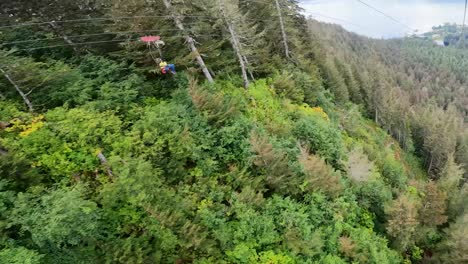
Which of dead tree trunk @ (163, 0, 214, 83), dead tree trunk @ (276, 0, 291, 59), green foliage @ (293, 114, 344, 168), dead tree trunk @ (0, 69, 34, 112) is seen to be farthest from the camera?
dead tree trunk @ (276, 0, 291, 59)

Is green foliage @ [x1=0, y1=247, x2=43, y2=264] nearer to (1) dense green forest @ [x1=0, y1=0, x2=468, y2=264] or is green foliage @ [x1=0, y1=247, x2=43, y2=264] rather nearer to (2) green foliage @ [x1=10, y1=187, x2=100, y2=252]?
(1) dense green forest @ [x1=0, y1=0, x2=468, y2=264]

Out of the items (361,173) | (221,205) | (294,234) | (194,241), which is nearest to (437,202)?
(361,173)

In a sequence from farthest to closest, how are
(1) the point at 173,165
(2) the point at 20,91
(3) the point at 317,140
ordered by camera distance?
(3) the point at 317,140
(2) the point at 20,91
(1) the point at 173,165

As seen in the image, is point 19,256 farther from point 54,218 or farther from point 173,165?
point 173,165

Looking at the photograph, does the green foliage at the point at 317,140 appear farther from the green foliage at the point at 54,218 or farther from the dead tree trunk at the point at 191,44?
the green foliage at the point at 54,218

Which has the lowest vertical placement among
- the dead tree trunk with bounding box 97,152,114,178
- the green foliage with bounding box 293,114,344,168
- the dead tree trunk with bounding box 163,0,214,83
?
the green foliage with bounding box 293,114,344,168

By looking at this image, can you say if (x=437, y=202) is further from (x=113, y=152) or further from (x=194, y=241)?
(x=113, y=152)

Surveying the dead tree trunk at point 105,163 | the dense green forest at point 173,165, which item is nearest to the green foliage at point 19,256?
the dense green forest at point 173,165

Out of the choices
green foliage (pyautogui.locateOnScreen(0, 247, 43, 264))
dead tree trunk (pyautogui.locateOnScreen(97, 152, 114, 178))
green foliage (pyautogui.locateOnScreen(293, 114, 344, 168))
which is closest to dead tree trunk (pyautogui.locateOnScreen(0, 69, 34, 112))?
dead tree trunk (pyautogui.locateOnScreen(97, 152, 114, 178))

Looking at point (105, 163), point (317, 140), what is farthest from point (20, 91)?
point (317, 140)
